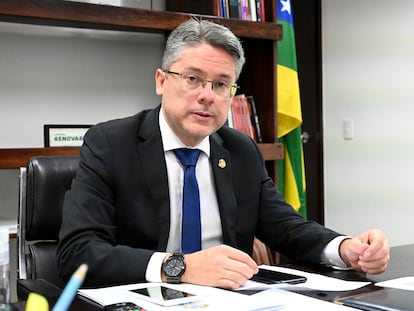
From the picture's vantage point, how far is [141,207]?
1645 millimetres

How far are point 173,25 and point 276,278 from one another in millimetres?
1691

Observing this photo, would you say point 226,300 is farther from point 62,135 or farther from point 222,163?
point 62,135

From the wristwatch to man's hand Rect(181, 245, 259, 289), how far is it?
0.01 meters

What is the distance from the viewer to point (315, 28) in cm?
434

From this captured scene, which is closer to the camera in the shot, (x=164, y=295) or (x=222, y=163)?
(x=164, y=295)

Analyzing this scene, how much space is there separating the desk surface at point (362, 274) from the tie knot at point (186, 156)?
42cm

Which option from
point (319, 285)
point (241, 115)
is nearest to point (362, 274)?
point (319, 285)

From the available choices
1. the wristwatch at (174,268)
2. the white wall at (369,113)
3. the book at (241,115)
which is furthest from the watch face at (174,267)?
the white wall at (369,113)

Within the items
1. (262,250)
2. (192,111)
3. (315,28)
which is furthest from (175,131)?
(315,28)

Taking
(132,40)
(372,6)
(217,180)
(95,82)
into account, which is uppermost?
(372,6)

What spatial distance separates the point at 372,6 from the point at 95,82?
209cm

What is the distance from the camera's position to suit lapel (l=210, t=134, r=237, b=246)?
5.77 feet

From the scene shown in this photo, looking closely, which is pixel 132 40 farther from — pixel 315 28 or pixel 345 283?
pixel 345 283

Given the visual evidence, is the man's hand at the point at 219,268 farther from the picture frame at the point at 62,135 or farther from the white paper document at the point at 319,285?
the picture frame at the point at 62,135
